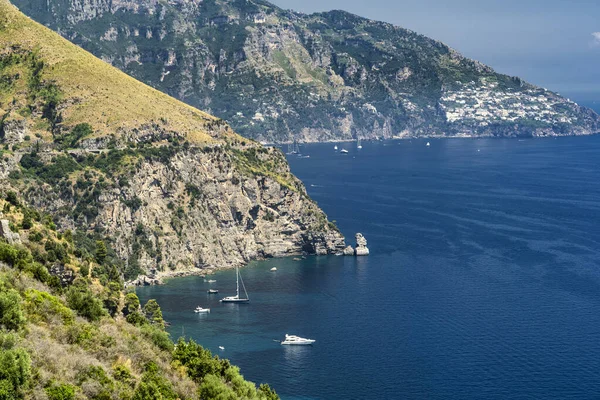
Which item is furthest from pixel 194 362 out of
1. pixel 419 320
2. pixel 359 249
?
pixel 359 249

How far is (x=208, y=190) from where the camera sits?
18562cm

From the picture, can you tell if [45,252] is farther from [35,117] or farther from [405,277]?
[35,117]

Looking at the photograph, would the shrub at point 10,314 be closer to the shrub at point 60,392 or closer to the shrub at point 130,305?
the shrub at point 60,392

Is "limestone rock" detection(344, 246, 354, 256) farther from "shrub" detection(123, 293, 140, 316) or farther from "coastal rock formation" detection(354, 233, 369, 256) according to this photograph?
"shrub" detection(123, 293, 140, 316)

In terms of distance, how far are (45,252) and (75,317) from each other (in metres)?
21.6

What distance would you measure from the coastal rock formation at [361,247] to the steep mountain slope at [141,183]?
582 cm

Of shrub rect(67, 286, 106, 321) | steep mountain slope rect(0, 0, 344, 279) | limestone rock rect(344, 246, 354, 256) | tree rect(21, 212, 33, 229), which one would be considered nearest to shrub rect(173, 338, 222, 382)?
shrub rect(67, 286, 106, 321)

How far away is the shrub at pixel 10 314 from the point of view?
52031 mm

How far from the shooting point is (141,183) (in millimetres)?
175500

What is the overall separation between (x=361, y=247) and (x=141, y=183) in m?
50.1

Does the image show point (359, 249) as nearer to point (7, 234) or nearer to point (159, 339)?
point (7, 234)

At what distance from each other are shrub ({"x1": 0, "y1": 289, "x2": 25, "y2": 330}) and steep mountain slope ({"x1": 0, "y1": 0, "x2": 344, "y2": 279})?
345 ft

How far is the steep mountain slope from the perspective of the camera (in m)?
166

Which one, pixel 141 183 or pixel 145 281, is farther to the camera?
pixel 141 183
